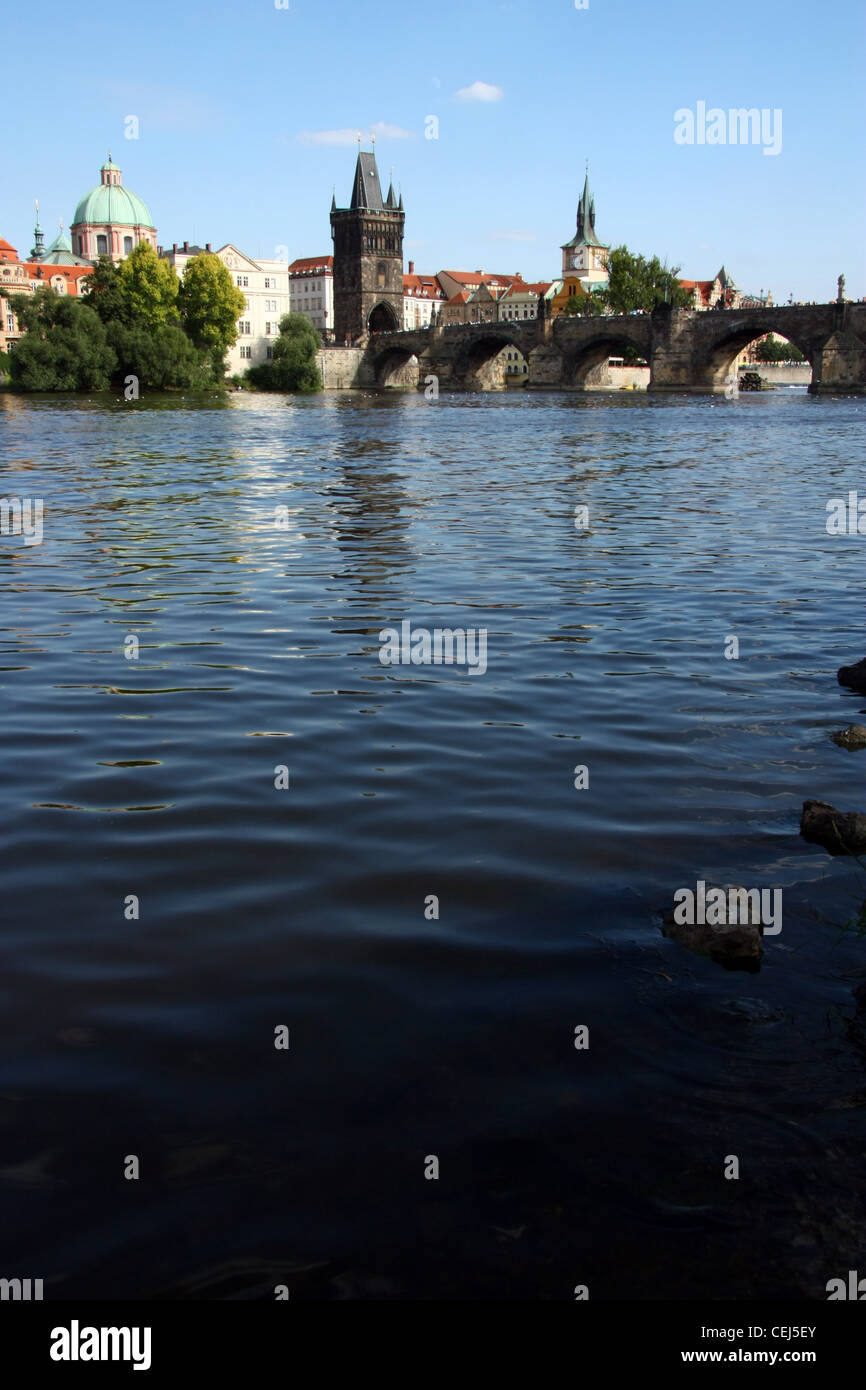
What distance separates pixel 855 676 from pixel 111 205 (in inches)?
5482

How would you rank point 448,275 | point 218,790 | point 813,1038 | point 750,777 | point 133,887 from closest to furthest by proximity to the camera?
point 813,1038, point 133,887, point 218,790, point 750,777, point 448,275

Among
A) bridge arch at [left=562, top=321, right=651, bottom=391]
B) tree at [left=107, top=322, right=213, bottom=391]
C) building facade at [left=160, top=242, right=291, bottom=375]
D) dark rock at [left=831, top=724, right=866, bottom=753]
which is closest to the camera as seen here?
dark rock at [left=831, top=724, right=866, bottom=753]

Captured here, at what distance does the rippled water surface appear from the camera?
116 inches

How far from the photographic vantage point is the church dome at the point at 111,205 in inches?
5157

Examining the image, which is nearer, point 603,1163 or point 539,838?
point 603,1163

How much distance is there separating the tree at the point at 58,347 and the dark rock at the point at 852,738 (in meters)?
62.4

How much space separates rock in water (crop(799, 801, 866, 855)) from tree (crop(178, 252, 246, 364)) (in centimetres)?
8626

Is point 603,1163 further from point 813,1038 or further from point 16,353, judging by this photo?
point 16,353

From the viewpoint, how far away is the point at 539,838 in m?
5.30

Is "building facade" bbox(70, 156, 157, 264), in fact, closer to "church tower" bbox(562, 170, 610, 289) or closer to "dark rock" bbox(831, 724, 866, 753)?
"church tower" bbox(562, 170, 610, 289)

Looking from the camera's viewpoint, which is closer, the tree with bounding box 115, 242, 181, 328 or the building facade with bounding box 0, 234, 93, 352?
the tree with bounding box 115, 242, 181, 328
